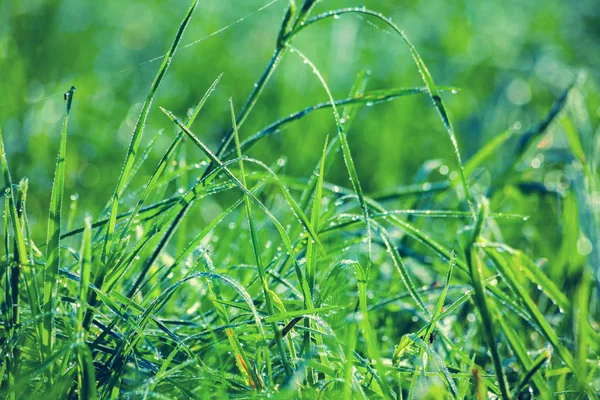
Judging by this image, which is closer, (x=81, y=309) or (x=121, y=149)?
(x=81, y=309)

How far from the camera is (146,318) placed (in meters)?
0.84

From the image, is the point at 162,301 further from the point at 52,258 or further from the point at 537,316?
the point at 537,316

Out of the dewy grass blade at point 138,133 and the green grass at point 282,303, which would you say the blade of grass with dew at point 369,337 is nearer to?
the green grass at point 282,303

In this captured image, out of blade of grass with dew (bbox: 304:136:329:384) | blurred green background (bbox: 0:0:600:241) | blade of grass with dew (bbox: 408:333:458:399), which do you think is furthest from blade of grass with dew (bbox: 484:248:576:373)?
blurred green background (bbox: 0:0:600:241)

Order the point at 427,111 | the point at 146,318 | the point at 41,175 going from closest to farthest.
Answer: the point at 146,318, the point at 41,175, the point at 427,111

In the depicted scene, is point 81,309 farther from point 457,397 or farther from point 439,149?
point 439,149

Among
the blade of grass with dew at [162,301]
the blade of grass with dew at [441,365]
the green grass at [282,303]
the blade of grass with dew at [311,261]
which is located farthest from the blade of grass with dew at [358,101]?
the blade of grass with dew at [441,365]

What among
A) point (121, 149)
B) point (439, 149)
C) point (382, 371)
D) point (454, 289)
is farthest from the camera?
point (439, 149)

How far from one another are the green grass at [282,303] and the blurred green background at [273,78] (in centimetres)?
61

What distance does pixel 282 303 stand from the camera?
0.96 m

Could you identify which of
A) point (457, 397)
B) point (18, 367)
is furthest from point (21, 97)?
point (457, 397)

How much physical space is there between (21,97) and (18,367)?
137 centimetres

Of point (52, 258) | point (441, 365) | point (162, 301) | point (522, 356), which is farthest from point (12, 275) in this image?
point (522, 356)

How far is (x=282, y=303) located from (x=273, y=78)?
162 centimetres
